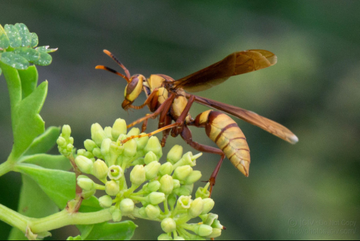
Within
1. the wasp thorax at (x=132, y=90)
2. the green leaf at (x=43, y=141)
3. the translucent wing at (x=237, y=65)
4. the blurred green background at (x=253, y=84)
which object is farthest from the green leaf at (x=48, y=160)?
the blurred green background at (x=253, y=84)

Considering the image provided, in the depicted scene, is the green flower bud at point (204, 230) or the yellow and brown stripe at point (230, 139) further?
the yellow and brown stripe at point (230, 139)

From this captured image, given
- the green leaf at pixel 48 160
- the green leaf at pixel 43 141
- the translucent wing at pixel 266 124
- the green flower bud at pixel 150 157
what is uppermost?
the translucent wing at pixel 266 124

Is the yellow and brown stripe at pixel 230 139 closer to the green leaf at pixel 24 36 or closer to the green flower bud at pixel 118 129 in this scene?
the green flower bud at pixel 118 129

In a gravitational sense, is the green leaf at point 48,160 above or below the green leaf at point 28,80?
below

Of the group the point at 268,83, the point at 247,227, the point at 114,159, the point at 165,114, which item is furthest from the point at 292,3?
the point at 114,159

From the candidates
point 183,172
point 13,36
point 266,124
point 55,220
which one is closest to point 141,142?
point 183,172

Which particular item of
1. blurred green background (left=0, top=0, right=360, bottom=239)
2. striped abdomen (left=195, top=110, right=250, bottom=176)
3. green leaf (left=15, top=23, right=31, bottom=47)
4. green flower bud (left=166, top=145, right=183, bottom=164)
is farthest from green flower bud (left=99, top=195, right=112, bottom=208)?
blurred green background (left=0, top=0, right=360, bottom=239)
